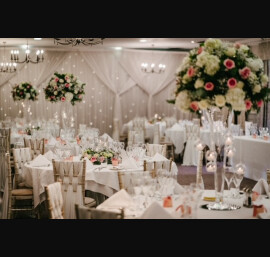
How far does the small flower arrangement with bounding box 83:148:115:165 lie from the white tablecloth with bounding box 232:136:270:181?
3.72m

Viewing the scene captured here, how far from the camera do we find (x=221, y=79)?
3.60 metres

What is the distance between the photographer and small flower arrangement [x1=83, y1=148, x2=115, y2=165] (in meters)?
6.41

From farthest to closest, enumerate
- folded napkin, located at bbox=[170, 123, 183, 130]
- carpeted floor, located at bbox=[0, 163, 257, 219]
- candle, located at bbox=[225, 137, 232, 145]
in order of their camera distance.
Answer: folded napkin, located at bbox=[170, 123, 183, 130]
carpeted floor, located at bbox=[0, 163, 257, 219]
candle, located at bbox=[225, 137, 232, 145]

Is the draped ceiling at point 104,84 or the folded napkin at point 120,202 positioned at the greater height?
the draped ceiling at point 104,84

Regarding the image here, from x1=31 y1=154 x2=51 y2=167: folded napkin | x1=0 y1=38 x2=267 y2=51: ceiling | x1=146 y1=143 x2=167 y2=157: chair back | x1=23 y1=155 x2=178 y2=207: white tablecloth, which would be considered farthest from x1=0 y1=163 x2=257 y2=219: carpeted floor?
x1=0 y1=38 x2=267 y2=51: ceiling

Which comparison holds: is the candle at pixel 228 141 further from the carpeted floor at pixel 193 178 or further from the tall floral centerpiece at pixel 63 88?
the tall floral centerpiece at pixel 63 88

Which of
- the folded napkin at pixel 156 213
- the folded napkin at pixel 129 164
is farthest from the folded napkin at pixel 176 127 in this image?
the folded napkin at pixel 156 213

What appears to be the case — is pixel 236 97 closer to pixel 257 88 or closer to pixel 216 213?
pixel 257 88

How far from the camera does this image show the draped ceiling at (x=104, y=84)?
15.3 metres

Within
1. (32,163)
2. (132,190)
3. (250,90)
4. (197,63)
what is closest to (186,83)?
(197,63)

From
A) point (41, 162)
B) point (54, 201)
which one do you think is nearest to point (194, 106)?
point (54, 201)

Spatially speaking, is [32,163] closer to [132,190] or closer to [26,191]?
[26,191]

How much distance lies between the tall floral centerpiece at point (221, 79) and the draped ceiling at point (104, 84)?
12.0m

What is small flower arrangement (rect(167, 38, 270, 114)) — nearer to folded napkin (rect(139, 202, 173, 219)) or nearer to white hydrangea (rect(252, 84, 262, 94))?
white hydrangea (rect(252, 84, 262, 94))
